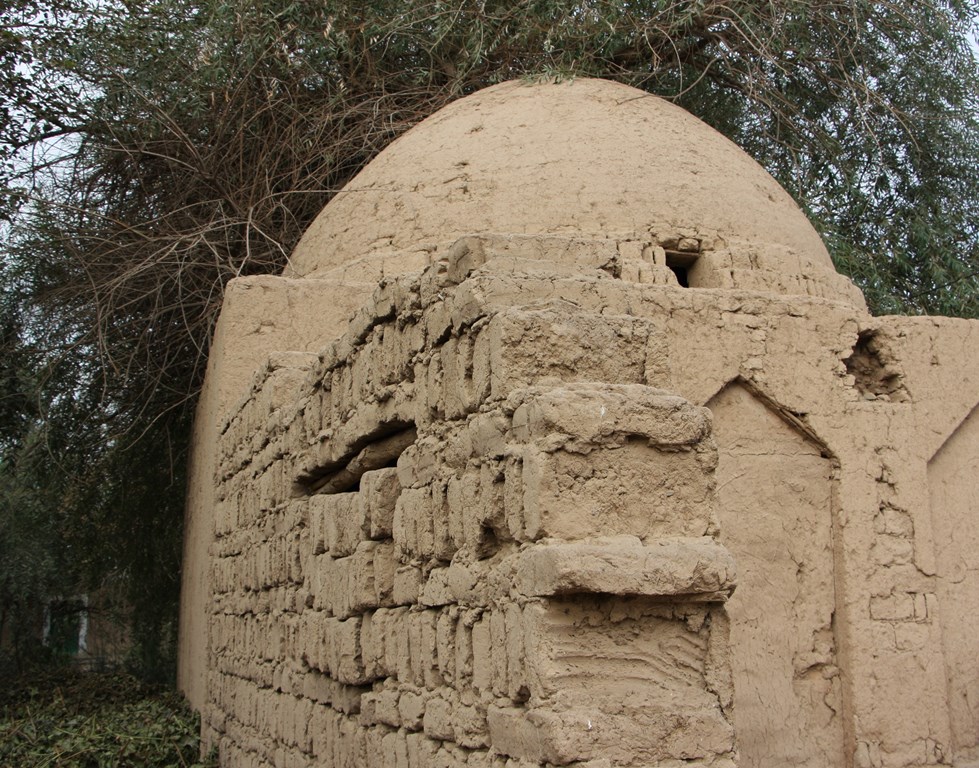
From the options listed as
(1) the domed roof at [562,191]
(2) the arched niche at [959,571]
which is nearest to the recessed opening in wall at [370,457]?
(1) the domed roof at [562,191]

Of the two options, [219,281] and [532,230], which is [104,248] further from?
[532,230]

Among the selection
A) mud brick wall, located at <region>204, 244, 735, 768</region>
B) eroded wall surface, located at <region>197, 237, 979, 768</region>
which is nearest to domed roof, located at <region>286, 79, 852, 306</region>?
eroded wall surface, located at <region>197, 237, 979, 768</region>

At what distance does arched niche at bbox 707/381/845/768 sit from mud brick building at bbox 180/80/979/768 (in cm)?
2

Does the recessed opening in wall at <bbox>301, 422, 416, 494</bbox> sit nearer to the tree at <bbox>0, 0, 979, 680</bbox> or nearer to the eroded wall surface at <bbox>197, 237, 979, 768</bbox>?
the eroded wall surface at <bbox>197, 237, 979, 768</bbox>

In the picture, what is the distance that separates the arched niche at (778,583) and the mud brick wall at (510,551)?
2.17 metres

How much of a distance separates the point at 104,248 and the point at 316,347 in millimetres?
3309

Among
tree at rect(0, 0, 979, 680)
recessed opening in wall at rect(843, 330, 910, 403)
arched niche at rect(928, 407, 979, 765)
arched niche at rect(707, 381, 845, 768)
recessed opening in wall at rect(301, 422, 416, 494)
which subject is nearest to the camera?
recessed opening in wall at rect(301, 422, 416, 494)

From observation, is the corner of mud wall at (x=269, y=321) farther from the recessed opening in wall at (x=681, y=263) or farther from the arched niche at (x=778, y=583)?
the arched niche at (x=778, y=583)

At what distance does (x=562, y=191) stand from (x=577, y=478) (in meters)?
4.13

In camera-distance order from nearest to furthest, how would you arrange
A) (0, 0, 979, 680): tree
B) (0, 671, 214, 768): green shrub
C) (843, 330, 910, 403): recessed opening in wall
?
(843, 330, 910, 403): recessed opening in wall, (0, 671, 214, 768): green shrub, (0, 0, 979, 680): tree

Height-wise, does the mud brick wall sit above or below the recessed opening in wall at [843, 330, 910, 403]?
below

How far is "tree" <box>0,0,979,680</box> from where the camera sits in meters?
8.77

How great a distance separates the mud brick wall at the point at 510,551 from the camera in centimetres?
251

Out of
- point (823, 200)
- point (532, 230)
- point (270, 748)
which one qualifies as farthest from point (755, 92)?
point (270, 748)
